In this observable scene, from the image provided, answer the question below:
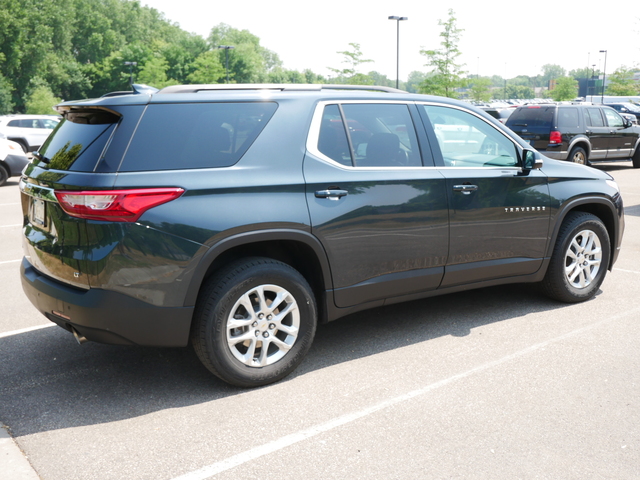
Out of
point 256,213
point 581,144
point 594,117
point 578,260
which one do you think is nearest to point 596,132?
point 594,117

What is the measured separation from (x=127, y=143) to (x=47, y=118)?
20.4m

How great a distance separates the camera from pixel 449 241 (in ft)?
15.5

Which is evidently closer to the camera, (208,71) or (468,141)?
(468,141)

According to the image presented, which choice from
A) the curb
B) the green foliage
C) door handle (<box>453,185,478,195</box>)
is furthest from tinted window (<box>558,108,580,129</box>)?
the green foliage

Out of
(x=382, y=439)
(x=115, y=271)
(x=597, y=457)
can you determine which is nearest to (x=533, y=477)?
(x=597, y=457)

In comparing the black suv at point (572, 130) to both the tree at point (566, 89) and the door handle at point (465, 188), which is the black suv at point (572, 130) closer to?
the door handle at point (465, 188)

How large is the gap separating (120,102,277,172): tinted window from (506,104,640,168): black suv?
13.7m

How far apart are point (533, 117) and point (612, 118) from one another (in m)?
3.02

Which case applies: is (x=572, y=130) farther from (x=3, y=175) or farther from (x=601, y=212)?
(x=3, y=175)

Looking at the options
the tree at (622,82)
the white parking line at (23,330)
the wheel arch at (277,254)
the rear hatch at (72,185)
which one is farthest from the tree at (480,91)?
the rear hatch at (72,185)

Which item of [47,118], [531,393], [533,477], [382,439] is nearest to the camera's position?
[533,477]

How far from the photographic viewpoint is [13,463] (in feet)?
10.3

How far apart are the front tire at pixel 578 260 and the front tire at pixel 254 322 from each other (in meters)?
2.42

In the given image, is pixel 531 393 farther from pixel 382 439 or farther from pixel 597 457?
pixel 382 439
